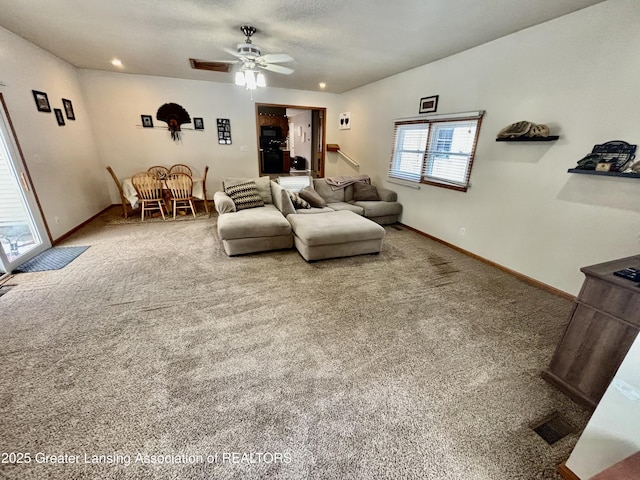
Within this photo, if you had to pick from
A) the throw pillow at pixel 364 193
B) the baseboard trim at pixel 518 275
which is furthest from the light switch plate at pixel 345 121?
the baseboard trim at pixel 518 275

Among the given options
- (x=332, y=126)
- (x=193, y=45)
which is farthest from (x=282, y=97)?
(x=193, y=45)

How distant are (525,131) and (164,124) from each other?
605 centimetres

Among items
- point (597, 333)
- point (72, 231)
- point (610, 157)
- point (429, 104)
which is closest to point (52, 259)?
point (72, 231)

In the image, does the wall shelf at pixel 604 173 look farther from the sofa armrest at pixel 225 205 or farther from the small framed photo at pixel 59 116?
the small framed photo at pixel 59 116

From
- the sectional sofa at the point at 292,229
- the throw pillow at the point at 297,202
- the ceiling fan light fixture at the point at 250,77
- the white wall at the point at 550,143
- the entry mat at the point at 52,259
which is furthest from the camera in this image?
the throw pillow at the point at 297,202

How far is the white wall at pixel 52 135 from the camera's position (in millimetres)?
3070

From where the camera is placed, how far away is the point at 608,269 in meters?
1.43

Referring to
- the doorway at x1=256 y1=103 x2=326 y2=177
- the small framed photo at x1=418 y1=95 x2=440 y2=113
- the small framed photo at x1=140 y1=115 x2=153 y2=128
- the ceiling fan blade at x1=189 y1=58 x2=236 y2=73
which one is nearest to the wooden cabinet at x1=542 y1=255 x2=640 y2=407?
the small framed photo at x1=418 y1=95 x2=440 y2=113

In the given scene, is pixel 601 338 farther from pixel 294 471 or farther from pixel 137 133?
pixel 137 133

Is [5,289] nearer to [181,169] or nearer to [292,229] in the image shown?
[292,229]

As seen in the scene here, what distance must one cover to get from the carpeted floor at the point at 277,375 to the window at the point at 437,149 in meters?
1.54

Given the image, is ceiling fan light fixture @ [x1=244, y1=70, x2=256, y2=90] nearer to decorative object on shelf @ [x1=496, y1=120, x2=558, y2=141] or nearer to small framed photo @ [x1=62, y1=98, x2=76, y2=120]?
decorative object on shelf @ [x1=496, y1=120, x2=558, y2=141]

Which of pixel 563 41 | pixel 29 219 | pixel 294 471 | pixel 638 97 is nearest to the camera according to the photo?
pixel 294 471

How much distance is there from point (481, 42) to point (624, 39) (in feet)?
4.24
